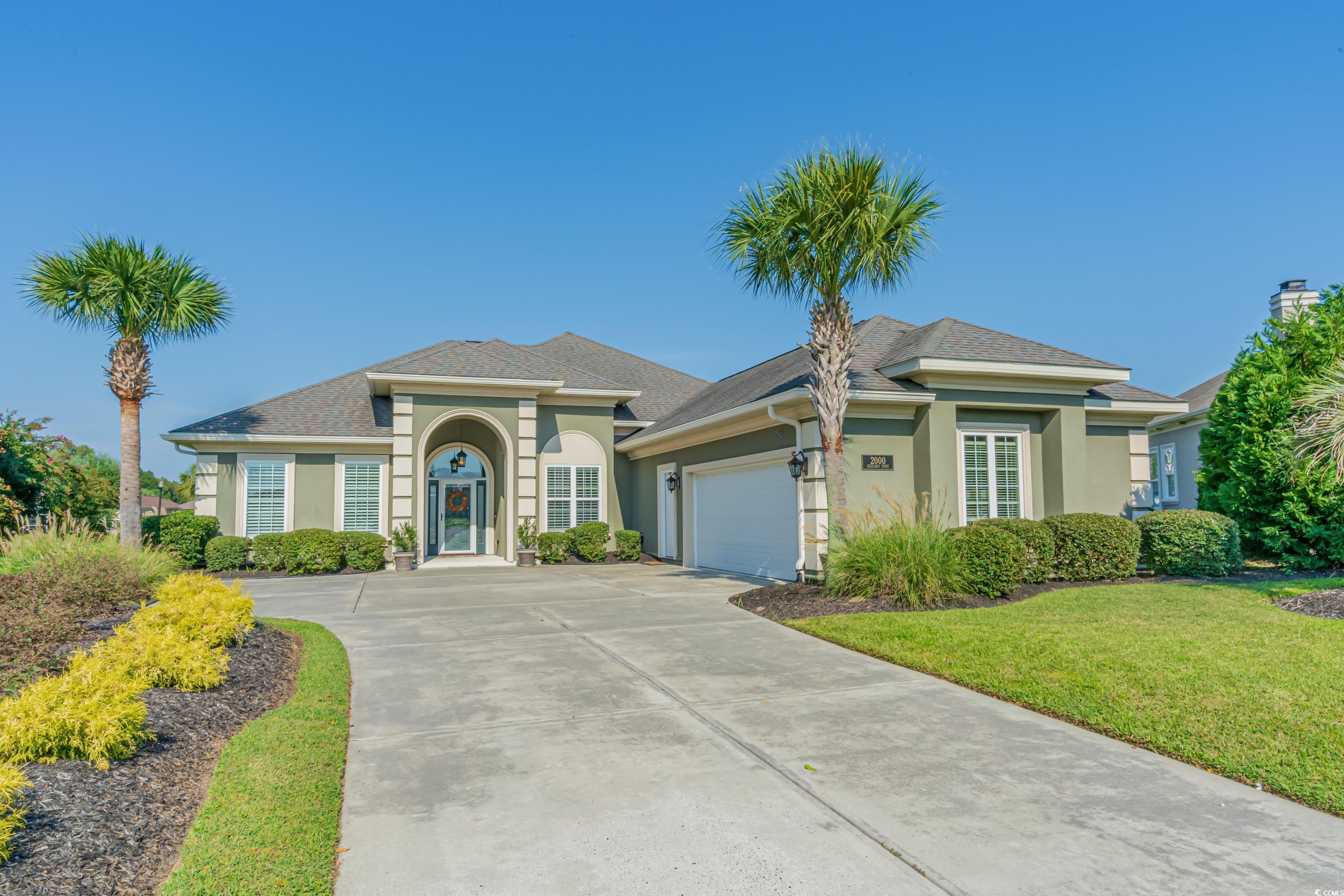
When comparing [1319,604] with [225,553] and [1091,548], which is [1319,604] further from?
[225,553]

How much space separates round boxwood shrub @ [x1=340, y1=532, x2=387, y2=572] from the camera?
16.8 metres

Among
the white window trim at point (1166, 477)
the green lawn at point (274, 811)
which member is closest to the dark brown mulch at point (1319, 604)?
the green lawn at point (274, 811)

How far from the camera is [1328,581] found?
1007 cm

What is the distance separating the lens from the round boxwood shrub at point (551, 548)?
1819cm

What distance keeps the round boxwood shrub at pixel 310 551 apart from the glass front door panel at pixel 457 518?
429cm

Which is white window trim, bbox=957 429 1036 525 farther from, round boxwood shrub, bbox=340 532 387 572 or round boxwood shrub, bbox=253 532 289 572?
round boxwood shrub, bbox=253 532 289 572

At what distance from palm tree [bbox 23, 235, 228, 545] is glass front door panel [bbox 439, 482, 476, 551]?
712 centimetres

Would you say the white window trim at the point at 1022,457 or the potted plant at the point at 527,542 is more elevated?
the white window trim at the point at 1022,457

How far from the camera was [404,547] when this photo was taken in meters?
16.9

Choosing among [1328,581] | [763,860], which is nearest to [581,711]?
[763,860]

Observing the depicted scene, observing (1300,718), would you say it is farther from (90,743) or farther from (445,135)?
(445,135)

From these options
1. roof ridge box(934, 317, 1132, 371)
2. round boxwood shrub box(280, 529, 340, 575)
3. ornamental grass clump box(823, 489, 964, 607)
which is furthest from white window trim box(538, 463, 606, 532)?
ornamental grass clump box(823, 489, 964, 607)

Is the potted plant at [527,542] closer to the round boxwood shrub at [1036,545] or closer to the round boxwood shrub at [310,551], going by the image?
the round boxwood shrub at [310,551]

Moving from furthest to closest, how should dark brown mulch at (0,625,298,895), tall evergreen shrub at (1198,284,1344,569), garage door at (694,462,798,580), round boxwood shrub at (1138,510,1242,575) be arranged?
garage door at (694,462,798,580), tall evergreen shrub at (1198,284,1344,569), round boxwood shrub at (1138,510,1242,575), dark brown mulch at (0,625,298,895)
